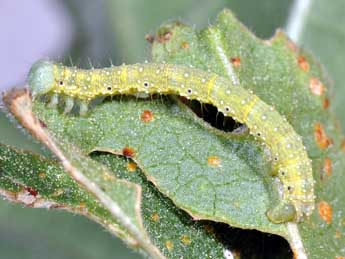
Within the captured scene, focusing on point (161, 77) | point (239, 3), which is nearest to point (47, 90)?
point (161, 77)

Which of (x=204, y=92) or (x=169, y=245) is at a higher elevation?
(x=204, y=92)

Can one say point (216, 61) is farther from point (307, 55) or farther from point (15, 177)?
point (15, 177)

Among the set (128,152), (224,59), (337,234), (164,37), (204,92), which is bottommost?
(337,234)

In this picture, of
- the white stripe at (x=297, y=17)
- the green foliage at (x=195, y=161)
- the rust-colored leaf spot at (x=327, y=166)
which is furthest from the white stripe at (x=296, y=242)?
the white stripe at (x=297, y=17)

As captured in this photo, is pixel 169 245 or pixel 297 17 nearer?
pixel 169 245

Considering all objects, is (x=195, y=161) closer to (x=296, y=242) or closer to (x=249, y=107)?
(x=249, y=107)

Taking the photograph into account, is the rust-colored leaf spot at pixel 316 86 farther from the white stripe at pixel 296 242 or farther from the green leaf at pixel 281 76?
the white stripe at pixel 296 242

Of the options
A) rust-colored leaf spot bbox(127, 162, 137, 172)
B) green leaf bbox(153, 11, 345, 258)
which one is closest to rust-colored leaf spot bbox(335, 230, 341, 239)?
green leaf bbox(153, 11, 345, 258)

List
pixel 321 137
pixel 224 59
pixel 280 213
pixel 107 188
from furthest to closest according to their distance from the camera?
pixel 321 137 → pixel 224 59 → pixel 280 213 → pixel 107 188

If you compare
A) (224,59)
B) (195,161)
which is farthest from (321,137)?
(195,161)
